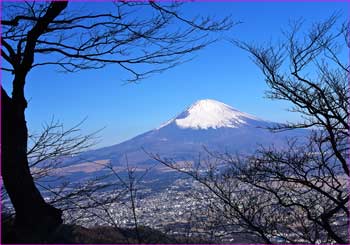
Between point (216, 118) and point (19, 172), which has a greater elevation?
point (216, 118)

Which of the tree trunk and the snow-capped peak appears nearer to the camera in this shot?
the tree trunk

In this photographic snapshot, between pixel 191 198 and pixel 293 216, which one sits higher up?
pixel 191 198

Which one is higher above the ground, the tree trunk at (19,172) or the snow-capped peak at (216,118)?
the snow-capped peak at (216,118)

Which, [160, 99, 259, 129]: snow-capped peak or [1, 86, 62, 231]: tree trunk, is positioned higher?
[160, 99, 259, 129]: snow-capped peak

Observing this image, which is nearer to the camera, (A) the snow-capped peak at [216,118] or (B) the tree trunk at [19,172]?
(B) the tree trunk at [19,172]

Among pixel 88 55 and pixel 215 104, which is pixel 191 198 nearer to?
pixel 88 55

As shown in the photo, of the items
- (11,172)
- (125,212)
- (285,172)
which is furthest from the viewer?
(285,172)

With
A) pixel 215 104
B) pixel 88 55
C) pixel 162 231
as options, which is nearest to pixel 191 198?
pixel 162 231

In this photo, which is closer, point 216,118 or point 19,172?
point 19,172
